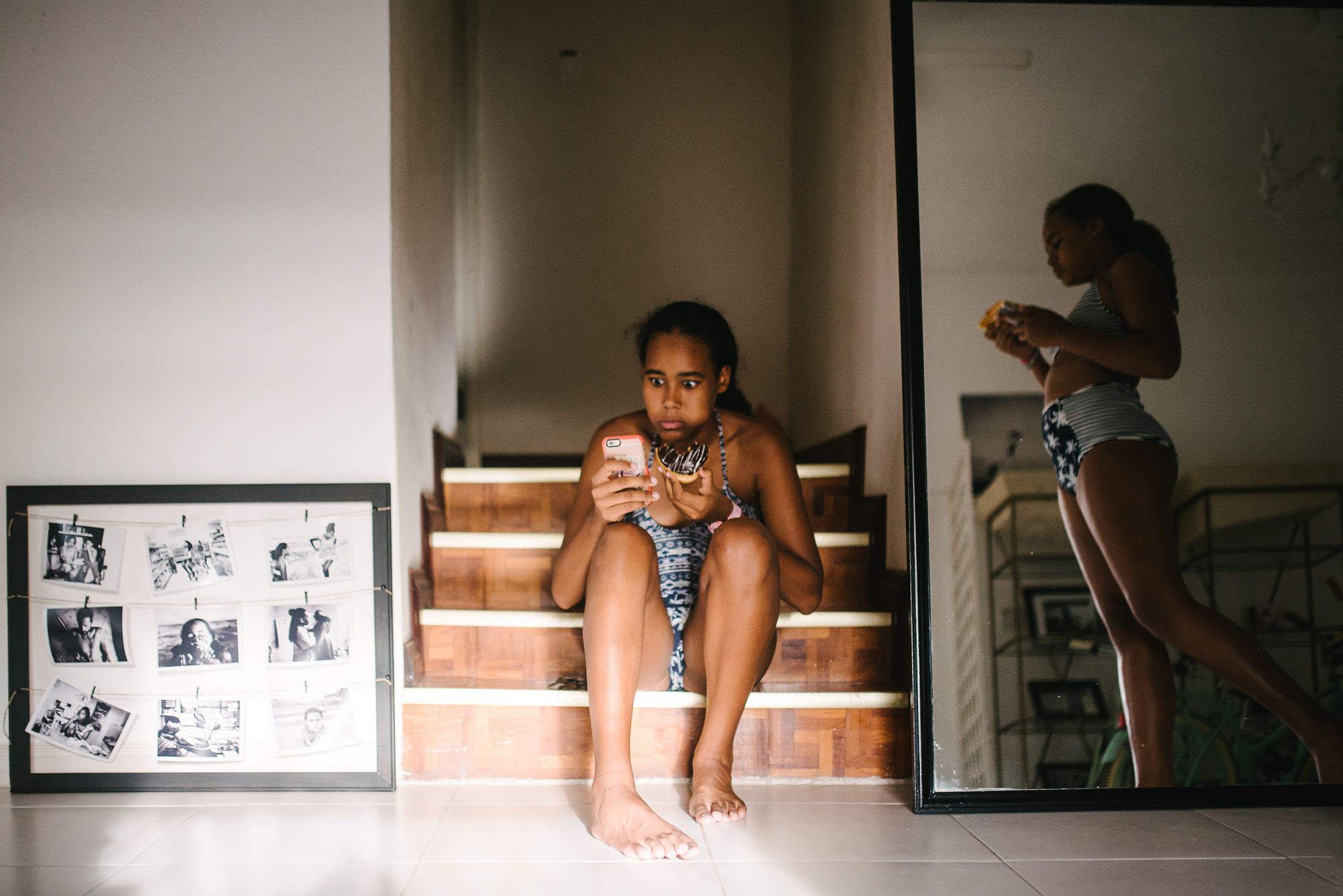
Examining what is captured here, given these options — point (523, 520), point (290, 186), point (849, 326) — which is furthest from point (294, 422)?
point (849, 326)

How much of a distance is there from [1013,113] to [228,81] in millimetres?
1542

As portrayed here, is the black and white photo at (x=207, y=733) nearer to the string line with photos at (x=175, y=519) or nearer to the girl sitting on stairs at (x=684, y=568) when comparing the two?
the string line with photos at (x=175, y=519)

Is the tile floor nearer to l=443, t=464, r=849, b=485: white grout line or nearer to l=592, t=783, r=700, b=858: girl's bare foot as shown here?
l=592, t=783, r=700, b=858: girl's bare foot

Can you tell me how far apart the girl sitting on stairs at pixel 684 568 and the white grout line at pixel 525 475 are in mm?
400

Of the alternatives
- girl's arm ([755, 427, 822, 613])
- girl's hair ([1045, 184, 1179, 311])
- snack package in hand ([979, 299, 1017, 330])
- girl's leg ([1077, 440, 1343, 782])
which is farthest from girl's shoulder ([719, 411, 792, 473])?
girl's hair ([1045, 184, 1179, 311])

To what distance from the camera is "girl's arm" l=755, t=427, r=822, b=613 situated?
171 centimetres

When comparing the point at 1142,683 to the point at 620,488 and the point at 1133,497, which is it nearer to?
the point at 1133,497

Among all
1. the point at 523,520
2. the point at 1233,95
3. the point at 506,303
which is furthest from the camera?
the point at 506,303

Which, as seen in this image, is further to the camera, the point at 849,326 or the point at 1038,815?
the point at 849,326

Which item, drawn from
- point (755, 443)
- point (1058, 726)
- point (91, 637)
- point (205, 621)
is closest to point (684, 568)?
point (755, 443)

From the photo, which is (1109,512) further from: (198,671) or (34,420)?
(34,420)

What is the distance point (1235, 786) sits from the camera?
62.5 inches

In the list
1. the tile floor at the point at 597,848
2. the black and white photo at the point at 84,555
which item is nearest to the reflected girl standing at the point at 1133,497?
the tile floor at the point at 597,848

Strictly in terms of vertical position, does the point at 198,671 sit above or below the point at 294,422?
below
